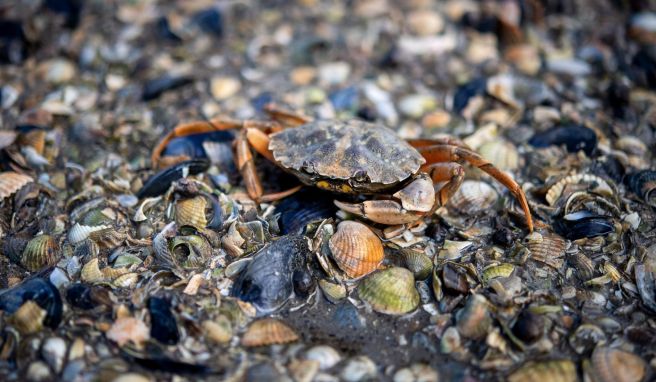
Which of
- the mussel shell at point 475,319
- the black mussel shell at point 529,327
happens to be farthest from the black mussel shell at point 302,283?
the black mussel shell at point 529,327

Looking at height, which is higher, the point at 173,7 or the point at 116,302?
the point at 173,7

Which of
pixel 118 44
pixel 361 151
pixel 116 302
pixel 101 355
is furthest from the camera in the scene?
pixel 118 44

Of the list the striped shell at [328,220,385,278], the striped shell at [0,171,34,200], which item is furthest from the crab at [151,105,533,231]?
the striped shell at [0,171,34,200]

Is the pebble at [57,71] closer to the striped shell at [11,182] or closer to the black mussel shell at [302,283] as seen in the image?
the striped shell at [11,182]

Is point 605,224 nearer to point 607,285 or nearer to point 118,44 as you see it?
point 607,285

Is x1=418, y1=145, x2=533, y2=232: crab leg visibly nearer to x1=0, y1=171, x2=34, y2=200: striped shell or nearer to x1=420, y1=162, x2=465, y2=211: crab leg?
x1=420, y1=162, x2=465, y2=211: crab leg

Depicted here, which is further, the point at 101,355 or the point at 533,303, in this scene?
the point at 533,303

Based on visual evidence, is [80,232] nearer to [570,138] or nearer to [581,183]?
[581,183]

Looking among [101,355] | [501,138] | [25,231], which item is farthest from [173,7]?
[101,355]
